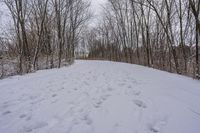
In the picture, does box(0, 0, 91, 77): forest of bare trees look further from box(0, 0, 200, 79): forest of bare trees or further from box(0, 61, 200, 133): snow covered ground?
box(0, 61, 200, 133): snow covered ground

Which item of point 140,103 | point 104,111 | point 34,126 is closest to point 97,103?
point 104,111

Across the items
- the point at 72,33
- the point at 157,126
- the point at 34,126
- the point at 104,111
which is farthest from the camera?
the point at 72,33

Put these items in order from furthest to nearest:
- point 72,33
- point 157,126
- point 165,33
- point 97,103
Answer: point 72,33
point 165,33
point 97,103
point 157,126

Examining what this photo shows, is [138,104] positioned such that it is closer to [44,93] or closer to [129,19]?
[44,93]

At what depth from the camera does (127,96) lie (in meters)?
4.15

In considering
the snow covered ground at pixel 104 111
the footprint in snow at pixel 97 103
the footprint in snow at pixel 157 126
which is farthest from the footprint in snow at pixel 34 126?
the footprint in snow at pixel 157 126

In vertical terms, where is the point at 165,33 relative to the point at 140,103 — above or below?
above

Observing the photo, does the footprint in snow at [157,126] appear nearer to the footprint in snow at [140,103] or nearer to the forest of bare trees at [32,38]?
the footprint in snow at [140,103]

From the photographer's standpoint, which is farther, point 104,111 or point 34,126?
point 104,111

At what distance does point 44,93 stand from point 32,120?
5.82 ft

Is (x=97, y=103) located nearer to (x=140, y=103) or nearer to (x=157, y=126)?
(x=140, y=103)

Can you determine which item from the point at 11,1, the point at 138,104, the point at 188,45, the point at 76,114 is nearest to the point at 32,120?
the point at 76,114

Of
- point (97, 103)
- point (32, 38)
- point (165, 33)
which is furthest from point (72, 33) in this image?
point (97, 103)

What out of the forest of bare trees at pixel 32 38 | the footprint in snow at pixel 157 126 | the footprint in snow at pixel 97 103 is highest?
the forest of bare trees at pixel 32 38
